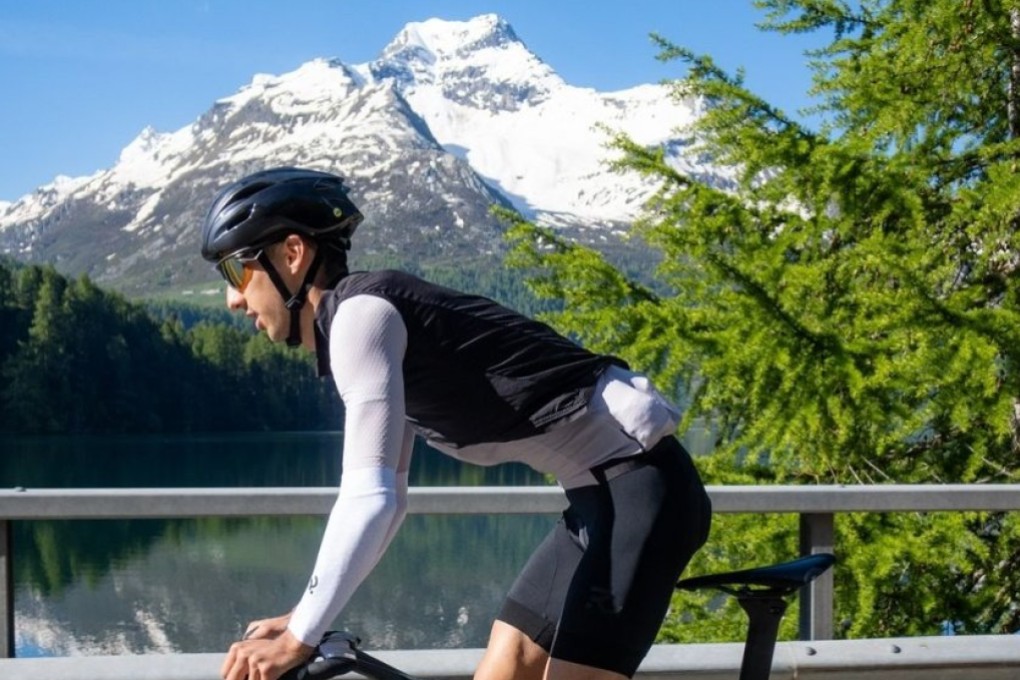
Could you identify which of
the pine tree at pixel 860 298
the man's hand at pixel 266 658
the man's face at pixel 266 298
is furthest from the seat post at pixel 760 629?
the pine tree at pixel 860 298

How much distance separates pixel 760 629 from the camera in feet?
7.97

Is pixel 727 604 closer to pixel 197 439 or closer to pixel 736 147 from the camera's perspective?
pixel 736 147

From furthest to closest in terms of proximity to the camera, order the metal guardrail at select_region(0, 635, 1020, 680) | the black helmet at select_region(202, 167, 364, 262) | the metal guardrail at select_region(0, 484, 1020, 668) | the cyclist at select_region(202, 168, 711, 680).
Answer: the metal guardrail at select_region(0, 484, 1020, 668), the metal guardrail at select_region(0, 635, 1020, 680), the black helmet at select_region(202, 167, 364, 262), the cyclist at select_region(202, 168, 711, 680)

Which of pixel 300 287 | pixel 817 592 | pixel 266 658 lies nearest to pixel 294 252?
pixel 300 287

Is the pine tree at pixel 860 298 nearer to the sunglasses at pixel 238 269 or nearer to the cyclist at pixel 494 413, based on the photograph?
the cyclist at pixel 494 413

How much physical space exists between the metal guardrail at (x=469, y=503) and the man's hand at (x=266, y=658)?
1919mm

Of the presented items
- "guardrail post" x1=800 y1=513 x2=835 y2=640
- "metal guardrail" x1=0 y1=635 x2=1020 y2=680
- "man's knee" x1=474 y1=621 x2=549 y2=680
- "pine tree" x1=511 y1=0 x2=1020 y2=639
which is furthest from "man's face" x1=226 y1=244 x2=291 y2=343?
"pine tree" x1=511 y1=0 x2=1020 y2=639

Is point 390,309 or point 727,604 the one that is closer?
point 390,309

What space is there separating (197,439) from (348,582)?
11620 centimetres

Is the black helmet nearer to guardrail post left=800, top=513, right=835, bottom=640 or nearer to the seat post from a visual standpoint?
the seat post

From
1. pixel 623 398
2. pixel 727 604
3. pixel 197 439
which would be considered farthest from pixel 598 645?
pixel 197 439

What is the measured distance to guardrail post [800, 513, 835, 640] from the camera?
170 inches

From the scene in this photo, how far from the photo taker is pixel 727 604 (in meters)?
7.78

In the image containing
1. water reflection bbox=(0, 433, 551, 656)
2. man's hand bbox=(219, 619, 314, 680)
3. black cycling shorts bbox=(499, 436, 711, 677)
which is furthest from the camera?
water reflection bbox=(0, 433, 551, 656)
